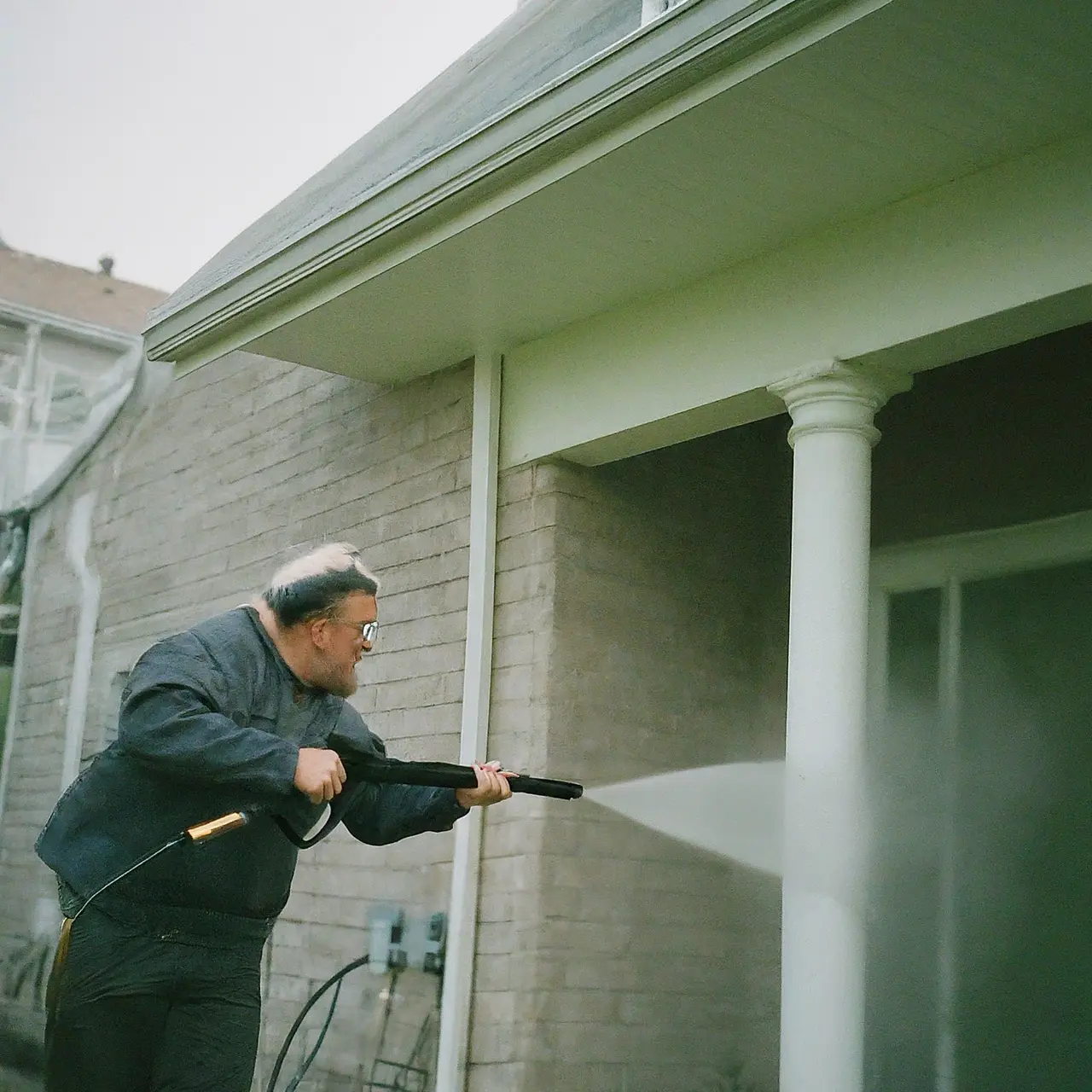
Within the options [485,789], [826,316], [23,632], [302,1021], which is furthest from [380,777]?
[23,632]

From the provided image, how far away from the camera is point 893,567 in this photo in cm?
569

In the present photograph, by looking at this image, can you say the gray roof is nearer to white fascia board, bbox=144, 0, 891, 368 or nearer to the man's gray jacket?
white fascia board, bbox=144, 0, 891, 368

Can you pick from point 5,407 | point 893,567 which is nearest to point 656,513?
point 893,567

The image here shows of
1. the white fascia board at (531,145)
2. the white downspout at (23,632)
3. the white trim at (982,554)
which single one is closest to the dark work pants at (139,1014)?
the white fascia board at (531,145)

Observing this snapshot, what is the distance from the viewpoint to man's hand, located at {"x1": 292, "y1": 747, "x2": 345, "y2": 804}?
314cm

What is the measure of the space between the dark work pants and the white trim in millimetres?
3218

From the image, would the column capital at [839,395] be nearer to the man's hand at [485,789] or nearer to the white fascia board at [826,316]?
the white fascia board at [826,316]

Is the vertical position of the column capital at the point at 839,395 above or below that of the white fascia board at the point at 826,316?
below

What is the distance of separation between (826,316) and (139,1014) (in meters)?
2.71

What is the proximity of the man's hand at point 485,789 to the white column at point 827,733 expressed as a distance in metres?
0.91

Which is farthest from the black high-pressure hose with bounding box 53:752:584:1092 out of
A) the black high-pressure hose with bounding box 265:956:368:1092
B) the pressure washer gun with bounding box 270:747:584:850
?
the black high-pressure hose with bounding box 265:956:368:1092

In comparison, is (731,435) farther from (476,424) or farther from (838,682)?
(838,682)

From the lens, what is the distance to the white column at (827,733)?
3.93 meters

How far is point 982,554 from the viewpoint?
213 inches
